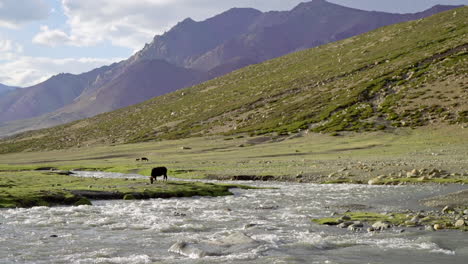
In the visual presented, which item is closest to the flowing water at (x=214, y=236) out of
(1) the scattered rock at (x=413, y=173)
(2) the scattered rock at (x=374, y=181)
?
(2) the scattered rock at (x=374, y=181)

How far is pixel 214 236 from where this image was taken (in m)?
21.7

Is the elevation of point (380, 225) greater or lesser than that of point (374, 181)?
greater

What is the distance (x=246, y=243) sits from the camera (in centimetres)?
1927

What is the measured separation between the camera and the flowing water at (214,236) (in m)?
17.5

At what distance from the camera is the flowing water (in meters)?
17.5

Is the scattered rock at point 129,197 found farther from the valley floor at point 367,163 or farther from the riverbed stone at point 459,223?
the riverbed stone at point 459,223

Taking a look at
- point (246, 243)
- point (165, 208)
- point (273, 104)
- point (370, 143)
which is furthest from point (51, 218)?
point (273, 104)

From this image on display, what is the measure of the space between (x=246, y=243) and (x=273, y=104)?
16364cm

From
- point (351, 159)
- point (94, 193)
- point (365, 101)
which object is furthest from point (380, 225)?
point (365, 101)

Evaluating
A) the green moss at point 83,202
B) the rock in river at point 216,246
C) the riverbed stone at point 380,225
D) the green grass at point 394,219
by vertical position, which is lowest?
the green grass at point 394,219

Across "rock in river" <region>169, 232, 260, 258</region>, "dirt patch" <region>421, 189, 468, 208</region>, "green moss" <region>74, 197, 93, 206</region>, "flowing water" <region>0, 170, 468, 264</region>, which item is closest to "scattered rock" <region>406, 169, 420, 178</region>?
"flowing water" <region>0, 170, 468, 264</region>

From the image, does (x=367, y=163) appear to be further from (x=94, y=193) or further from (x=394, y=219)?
(x=394, y=219)

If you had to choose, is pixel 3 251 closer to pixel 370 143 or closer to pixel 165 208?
pixel 165 208

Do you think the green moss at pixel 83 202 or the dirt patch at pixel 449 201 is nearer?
the dirt patch at pixel 449 201
